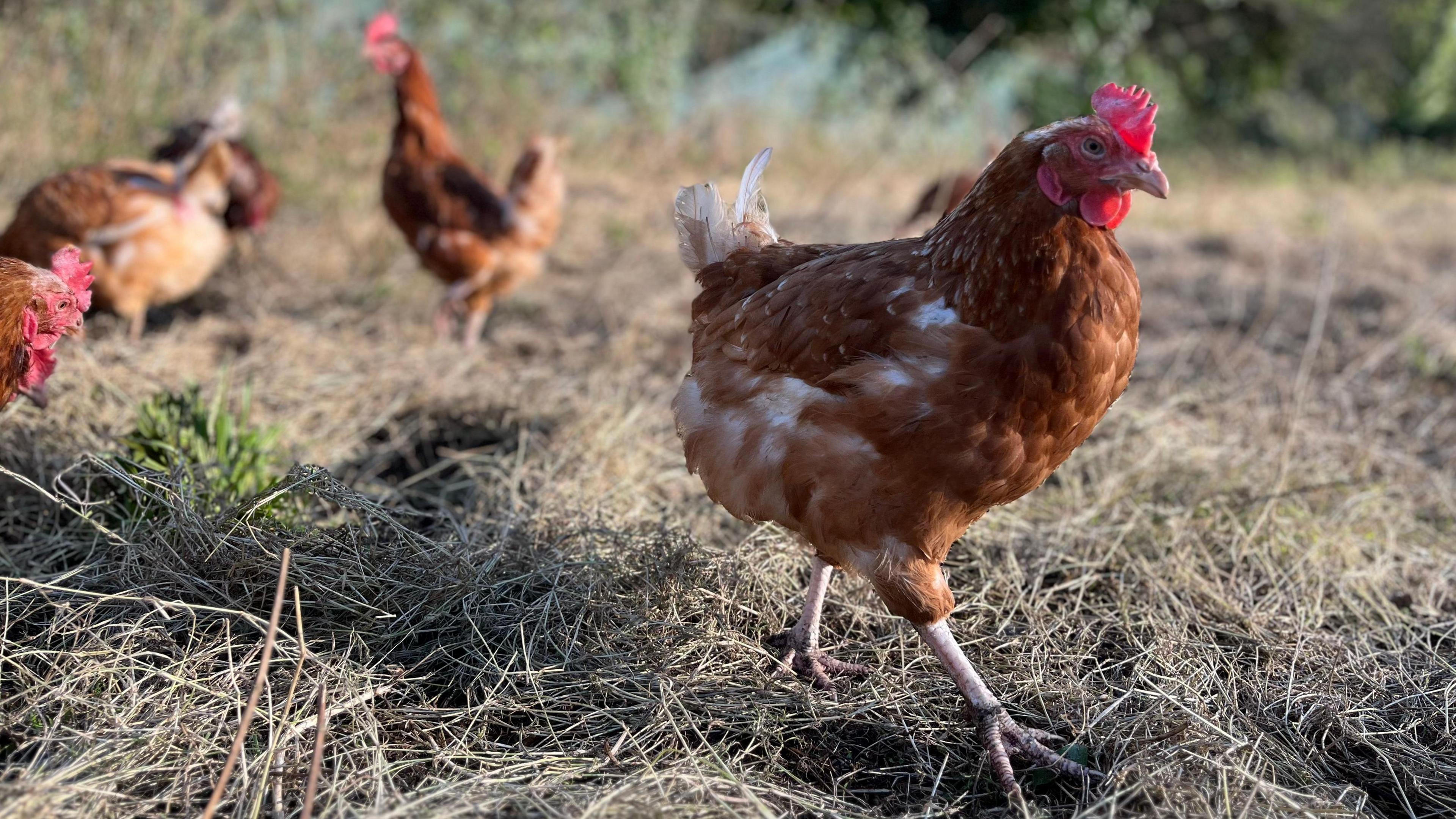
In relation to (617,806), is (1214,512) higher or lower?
lower

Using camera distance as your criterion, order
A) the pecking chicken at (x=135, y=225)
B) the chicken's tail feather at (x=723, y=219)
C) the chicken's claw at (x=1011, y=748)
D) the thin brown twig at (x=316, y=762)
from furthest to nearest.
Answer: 1. the pecking chicken at (x=135, y=225)
2. the chicken's tail feather at (x=723, y=219)
3. the chicken's claw at (x=1011, y=748)
4. the thin brown twig at (x=316, y=762)

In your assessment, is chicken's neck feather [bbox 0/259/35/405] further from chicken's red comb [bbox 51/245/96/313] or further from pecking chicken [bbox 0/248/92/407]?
chicken's red comb [bbox 51/245/96/313]

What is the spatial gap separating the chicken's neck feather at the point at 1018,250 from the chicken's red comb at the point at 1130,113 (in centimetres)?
17

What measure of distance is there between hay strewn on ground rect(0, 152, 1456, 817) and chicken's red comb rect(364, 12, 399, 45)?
6.77 feet

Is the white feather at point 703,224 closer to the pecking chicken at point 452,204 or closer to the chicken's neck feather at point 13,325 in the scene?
the chicken's neck feather at point 13,325

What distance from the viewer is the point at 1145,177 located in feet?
7.23

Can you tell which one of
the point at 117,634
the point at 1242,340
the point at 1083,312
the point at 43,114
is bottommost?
the point at 1242,340

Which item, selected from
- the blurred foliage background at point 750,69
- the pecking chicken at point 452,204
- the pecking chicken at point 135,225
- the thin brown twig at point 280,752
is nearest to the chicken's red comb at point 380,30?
the pecking chicken at point 452,204

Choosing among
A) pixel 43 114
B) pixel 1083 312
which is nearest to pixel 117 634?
pixel 1083 312

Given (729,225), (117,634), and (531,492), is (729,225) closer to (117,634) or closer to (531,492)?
(531,492)

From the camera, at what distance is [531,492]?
3.75 m

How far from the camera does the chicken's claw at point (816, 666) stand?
2902 mm

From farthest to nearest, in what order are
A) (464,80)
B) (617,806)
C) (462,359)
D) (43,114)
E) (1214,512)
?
1. (464,80)
2. (43,114)
3. (462,359)
4. (1214,512)
5. (617,806)

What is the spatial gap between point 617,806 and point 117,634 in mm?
1428
